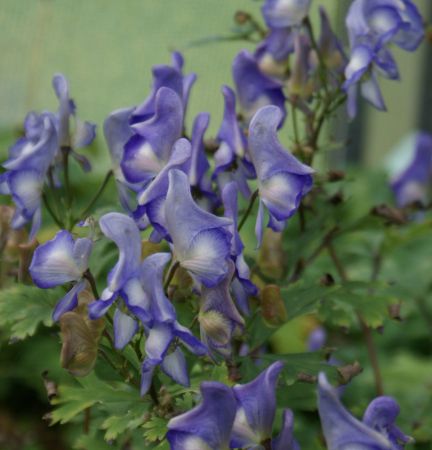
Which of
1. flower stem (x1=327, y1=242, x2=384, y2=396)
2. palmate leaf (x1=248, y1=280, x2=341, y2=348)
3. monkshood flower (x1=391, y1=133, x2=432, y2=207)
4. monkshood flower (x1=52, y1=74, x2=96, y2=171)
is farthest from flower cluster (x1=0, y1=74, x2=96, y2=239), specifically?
monkshood flower (x1=391, y1=133, x2=432, y2=207)

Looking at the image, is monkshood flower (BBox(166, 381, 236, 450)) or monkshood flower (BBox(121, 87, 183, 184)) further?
monkshood flower (BBox(121, 87, 183, 184))

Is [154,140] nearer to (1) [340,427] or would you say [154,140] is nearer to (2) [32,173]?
(2) [32,173]

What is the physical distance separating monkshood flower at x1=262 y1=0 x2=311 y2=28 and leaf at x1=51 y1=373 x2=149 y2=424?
0.50 meters

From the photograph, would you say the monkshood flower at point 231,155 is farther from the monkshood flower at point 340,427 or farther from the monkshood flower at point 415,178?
the monkshood flower at point 415,178

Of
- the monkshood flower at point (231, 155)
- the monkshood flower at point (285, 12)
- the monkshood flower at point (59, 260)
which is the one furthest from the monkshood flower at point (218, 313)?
the monkshood flower at point (285, 12)

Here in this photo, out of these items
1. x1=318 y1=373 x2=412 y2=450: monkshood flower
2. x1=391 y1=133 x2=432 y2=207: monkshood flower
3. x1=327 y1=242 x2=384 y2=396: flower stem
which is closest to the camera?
x1=318 y1=373 x2=412 y2=450: monkshood flower

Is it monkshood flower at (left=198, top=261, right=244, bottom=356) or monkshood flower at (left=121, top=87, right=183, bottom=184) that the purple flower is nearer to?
monkshood flower at (left=121, top=87, right=183, bottom=184)

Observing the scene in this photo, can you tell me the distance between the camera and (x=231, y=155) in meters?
1.00

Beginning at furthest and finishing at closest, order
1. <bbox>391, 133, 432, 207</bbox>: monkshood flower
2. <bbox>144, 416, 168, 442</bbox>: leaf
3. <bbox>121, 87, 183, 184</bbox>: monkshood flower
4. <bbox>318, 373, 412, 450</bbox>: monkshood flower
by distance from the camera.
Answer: <bbox>391, 133, 432, 207</bbox>: monkshood flower, <bbox>121, 87, 183, 184</bbox>: monkshood flower, <bbox>144, 416, 168, 442</bbox>: leaf, <bbox>318, 373, 412, 450</bbox>: monkshood flower

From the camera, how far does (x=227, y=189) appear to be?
0.85 metres

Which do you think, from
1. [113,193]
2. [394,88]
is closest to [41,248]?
[113,193]

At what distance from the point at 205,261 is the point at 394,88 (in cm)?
415

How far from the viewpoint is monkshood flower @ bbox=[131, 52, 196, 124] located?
941 mm

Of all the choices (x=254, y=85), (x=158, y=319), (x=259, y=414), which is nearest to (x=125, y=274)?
(x=158, y=319)
